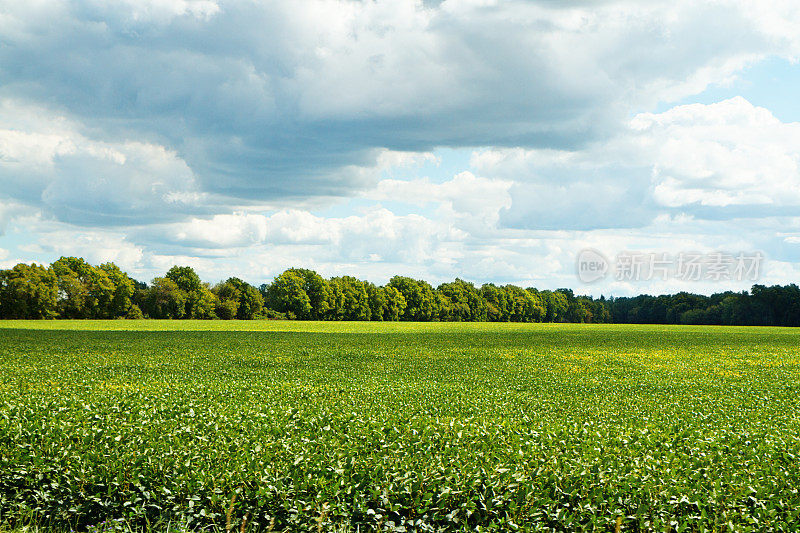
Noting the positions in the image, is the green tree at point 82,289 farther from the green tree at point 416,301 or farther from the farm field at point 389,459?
the farm field at point 389,459

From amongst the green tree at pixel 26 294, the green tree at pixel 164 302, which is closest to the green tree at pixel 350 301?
the green tree at pixel 164 302

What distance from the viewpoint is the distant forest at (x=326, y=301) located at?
101m

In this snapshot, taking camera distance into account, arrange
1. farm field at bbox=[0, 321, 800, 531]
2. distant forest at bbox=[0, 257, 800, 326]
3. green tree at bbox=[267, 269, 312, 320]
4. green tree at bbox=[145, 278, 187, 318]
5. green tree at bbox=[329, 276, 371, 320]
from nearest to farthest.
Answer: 1. farm field at bbox=[0, 321, 800, 531]
2. distant forest at bbox=[0, 257, 800, 326]
3. green tree at bbox=[145, 278, 187, 318]
4. green tree at bbox=[267, 269, 312, 320]
5. green tree at bbox=[329, 276, 371, 320]

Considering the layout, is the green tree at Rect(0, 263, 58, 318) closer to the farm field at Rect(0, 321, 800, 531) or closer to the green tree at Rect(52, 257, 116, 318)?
the green tree at Rect(52, 257, 116, 318)

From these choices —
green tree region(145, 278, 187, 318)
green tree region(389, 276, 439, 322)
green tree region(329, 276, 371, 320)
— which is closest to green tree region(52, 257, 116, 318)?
green tree region(145, 278, 187, 318)

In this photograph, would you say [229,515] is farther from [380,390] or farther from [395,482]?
[380,390]

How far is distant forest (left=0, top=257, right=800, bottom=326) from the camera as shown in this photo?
100562mm

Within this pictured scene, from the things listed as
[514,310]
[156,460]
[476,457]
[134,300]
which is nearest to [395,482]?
[476,457]

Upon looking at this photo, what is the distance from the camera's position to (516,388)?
2148 cm

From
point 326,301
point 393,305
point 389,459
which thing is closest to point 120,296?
point 326,301

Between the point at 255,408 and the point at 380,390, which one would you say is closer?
the point at 255,408

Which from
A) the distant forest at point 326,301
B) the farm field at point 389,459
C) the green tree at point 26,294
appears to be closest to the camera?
the farm field at point 389,459

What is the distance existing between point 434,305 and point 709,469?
140396mm

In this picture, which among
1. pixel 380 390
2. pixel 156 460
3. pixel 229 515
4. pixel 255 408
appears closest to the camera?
pixel 229 515
